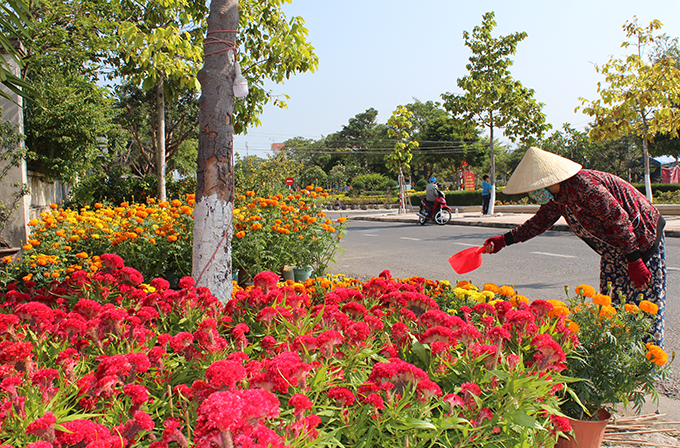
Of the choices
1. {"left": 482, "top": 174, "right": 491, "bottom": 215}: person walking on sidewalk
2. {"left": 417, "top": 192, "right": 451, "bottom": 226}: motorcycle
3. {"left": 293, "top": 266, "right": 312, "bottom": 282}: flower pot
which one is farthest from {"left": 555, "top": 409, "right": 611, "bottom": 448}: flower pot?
{"left": 482, "top": 174, "right": 491, "bottom": 215}: person walking on sidewalk

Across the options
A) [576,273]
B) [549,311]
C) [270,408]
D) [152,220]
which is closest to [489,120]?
[576,273]

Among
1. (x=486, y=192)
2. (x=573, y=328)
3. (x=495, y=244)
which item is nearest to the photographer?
(x=573, y=328)

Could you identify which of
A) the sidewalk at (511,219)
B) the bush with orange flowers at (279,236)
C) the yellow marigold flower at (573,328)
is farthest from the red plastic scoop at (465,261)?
the sidewalk at (511,219)

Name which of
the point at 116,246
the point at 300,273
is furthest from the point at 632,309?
the point at 116,246

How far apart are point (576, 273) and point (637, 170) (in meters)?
44.0

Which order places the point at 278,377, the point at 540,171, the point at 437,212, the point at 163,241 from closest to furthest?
the point at 278,377
the point at 540,171
the point at 163,241
the point at 437,212

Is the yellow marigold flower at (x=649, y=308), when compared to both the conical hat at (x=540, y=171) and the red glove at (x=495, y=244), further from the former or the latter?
the red glove at (x=495, y=244)

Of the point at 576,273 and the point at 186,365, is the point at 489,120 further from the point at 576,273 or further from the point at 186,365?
the point at 186,365

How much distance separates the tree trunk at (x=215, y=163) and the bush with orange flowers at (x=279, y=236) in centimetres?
120

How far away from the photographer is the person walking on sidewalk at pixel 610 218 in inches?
106

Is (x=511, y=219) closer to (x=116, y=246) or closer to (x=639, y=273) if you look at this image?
(x=116, y=246)

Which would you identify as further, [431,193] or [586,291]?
[431,193]

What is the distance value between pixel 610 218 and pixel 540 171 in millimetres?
443

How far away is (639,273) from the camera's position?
2.71m
